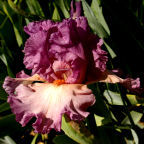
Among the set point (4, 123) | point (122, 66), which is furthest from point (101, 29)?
point (4, 123)

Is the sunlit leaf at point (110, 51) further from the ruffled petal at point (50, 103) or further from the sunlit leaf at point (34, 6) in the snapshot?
the sunlit leaf at point (34, 6)

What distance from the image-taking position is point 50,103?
77 centimetres

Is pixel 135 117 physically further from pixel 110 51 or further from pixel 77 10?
pixel 77 10

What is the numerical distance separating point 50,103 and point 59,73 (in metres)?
0.15

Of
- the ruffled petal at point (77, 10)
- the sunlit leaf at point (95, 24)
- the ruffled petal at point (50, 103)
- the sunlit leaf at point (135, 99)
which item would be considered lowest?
the sunlit leaf at point (135, 99)

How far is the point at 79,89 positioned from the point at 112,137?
1.16 feet

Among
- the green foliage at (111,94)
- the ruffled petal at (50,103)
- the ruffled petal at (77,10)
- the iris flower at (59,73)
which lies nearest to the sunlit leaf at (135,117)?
the green foliage at (111,94)

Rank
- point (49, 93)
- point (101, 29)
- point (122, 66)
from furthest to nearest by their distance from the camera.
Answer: point (122, 66)
point (101, 29)
point (49, 93)

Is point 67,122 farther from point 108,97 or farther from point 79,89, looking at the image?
point 108,97

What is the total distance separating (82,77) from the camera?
87cm

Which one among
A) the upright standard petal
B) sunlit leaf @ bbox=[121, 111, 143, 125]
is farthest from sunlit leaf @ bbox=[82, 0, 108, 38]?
sunlit leaf @ bbox=[121, 111, 143, 125]

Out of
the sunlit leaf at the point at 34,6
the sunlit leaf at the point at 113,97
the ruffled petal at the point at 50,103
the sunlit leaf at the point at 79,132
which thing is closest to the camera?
the ruffled petal at the point at 50,103

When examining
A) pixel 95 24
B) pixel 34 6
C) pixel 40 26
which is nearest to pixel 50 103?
pixel 40 26

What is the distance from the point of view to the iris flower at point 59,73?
2.51 ft
